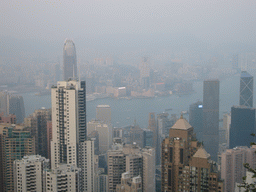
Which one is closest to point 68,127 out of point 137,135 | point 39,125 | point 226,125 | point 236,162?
point 39,125

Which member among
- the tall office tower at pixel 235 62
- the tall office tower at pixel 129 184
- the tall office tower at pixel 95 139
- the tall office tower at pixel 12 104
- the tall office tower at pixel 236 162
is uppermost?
the tall office tower at pixel 235 62

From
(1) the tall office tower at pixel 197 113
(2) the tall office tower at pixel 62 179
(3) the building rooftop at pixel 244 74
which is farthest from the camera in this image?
(3) the building rooftop at pixel 244 74

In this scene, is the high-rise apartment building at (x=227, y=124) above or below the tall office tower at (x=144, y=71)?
below

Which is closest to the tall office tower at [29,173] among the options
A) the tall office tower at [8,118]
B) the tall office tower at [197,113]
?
the tall office tower at [8,118]

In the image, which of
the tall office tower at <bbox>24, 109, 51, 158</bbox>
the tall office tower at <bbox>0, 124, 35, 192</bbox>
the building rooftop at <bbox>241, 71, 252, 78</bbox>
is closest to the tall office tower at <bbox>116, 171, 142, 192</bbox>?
the tall office tower at <bbox>24, 109, 51, 158</bbox>

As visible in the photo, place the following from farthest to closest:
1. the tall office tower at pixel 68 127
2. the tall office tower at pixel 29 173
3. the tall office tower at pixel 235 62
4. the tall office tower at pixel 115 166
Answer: the tall office tower at pixel 235 62
the tall office tower at pixel 115 166
the tall office tower at pixel 68 127
the tall office tower at pixel 29 173

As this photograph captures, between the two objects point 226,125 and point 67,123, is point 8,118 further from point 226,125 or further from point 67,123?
point 226,125

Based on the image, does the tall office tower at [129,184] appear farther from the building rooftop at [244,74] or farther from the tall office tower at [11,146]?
the building rooftop at [244,74]

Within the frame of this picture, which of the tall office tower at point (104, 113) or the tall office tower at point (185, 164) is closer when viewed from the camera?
the tall office tower at point (185, 164)

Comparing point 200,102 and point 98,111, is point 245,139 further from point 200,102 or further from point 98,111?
point 98,111
